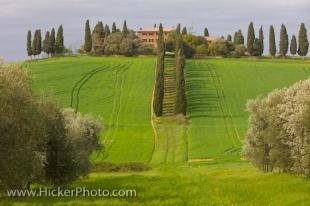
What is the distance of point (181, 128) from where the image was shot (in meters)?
107

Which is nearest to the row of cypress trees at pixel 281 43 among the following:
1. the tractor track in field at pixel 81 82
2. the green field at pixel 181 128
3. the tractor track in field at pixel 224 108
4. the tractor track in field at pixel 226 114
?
the green field at pixel 181 128

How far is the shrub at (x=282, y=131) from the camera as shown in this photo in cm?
4553

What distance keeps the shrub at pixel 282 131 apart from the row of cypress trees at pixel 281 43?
13305cm

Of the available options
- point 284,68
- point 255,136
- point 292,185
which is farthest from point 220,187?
point 284,68

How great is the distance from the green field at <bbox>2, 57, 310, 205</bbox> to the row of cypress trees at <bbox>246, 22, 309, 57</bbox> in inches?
592

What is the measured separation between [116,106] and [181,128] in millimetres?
20649

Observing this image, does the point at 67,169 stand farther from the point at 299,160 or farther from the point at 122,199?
the point at 299,160

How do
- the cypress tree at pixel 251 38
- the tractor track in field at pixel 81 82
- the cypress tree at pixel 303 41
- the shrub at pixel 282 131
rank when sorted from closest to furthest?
the shrub at pixel 282 131, the tractor track in field at pixel 81 82, the cypress tree at pixel 303 41, the cypress tree at pixel 251 38

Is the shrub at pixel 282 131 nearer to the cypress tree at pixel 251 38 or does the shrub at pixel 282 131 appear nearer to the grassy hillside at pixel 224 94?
the grassy hillside at pixel 224 94

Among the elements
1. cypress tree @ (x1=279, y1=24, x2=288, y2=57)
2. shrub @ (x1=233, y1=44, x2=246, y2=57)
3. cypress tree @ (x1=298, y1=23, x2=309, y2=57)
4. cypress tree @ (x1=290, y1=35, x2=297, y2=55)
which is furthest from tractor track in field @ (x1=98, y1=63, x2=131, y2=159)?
cypress tree @ (x1=290, y1=35, x2=297, y2=55)

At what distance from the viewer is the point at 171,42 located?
191 meters

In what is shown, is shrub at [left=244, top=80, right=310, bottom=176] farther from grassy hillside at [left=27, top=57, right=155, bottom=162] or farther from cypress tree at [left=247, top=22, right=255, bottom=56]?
cypress tree at [left=247, top=22, right=255, bottom=56]

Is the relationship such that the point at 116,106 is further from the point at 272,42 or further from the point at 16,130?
the point at 16,130

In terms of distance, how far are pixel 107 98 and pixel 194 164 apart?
51878 mm
